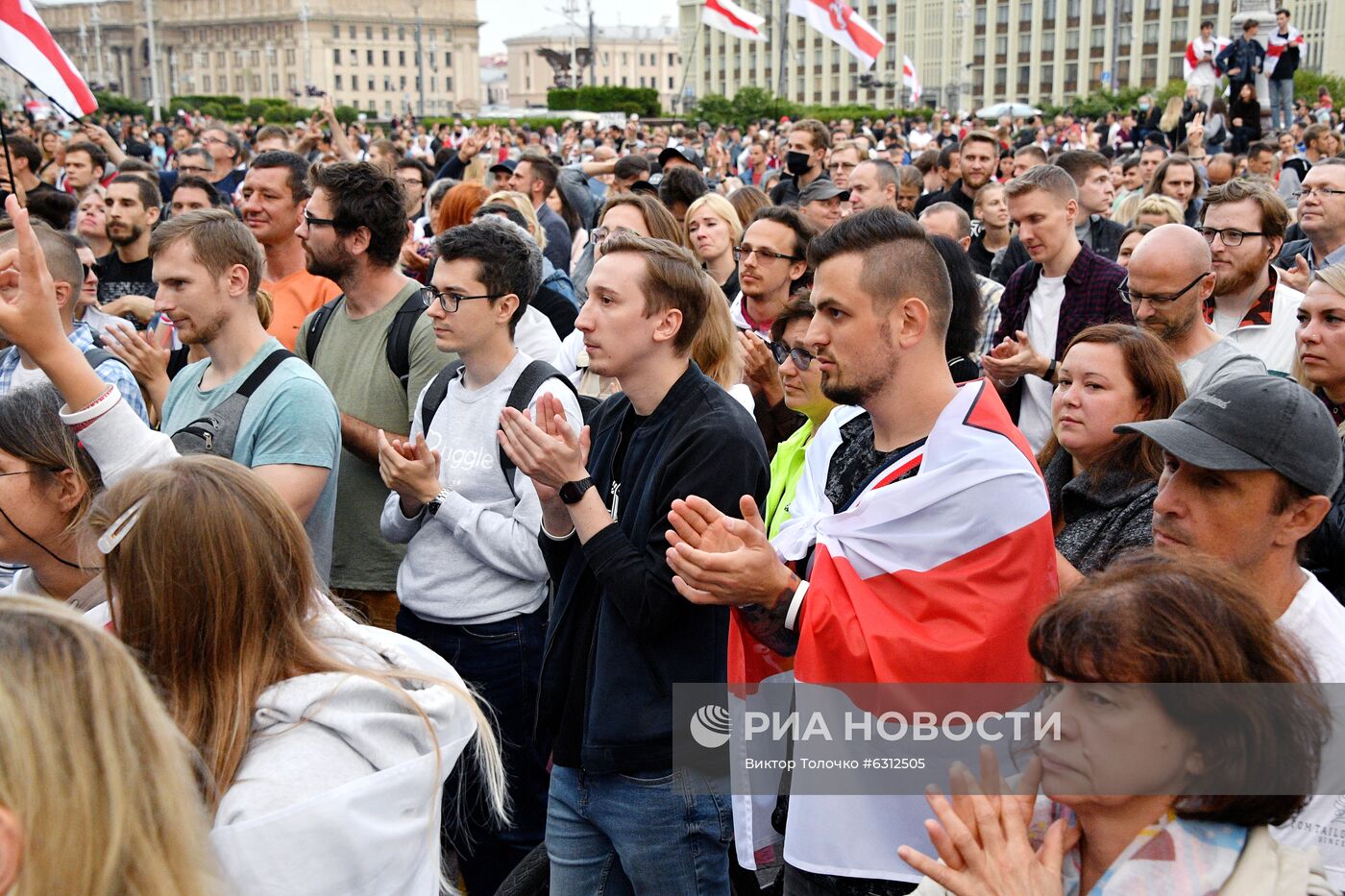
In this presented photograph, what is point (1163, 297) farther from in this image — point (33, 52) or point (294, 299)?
point (33, 52)

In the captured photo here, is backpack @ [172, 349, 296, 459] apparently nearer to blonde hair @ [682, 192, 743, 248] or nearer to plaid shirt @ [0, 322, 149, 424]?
plaid shirt @ [0, 322, 149, 424]

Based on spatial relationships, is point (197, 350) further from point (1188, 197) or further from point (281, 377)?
point (1188, 197)

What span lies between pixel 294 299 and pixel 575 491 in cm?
321

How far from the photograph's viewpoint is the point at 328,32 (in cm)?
13412

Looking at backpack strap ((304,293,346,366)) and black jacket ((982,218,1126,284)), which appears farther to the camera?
black jacket ((982,218,1126,284))

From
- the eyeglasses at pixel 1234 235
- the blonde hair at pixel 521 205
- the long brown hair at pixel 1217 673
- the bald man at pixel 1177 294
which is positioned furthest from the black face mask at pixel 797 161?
Answer: the long brown hair at pixel 1217 673

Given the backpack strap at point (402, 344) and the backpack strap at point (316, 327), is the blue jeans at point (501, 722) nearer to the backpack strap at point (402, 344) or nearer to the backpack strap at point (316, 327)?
the backpack strap at point (402, 344)

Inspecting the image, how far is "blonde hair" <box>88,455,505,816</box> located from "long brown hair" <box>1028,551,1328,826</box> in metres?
1.22

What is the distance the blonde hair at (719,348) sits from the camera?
4.37 m

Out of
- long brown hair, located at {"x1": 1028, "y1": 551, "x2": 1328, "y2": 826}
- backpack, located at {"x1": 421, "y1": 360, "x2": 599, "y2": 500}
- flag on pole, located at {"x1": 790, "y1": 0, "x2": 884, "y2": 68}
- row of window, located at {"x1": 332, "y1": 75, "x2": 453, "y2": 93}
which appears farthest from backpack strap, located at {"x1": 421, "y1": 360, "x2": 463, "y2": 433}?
row of window, located at {"x1": 332, "y1": 75, "x2": 453, "y2": 93}

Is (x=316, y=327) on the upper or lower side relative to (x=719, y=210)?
lower

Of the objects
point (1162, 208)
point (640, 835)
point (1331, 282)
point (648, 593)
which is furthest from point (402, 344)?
point (1162, 208)

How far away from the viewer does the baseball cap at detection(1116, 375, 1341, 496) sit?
2.63 meters

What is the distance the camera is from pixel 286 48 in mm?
133000
